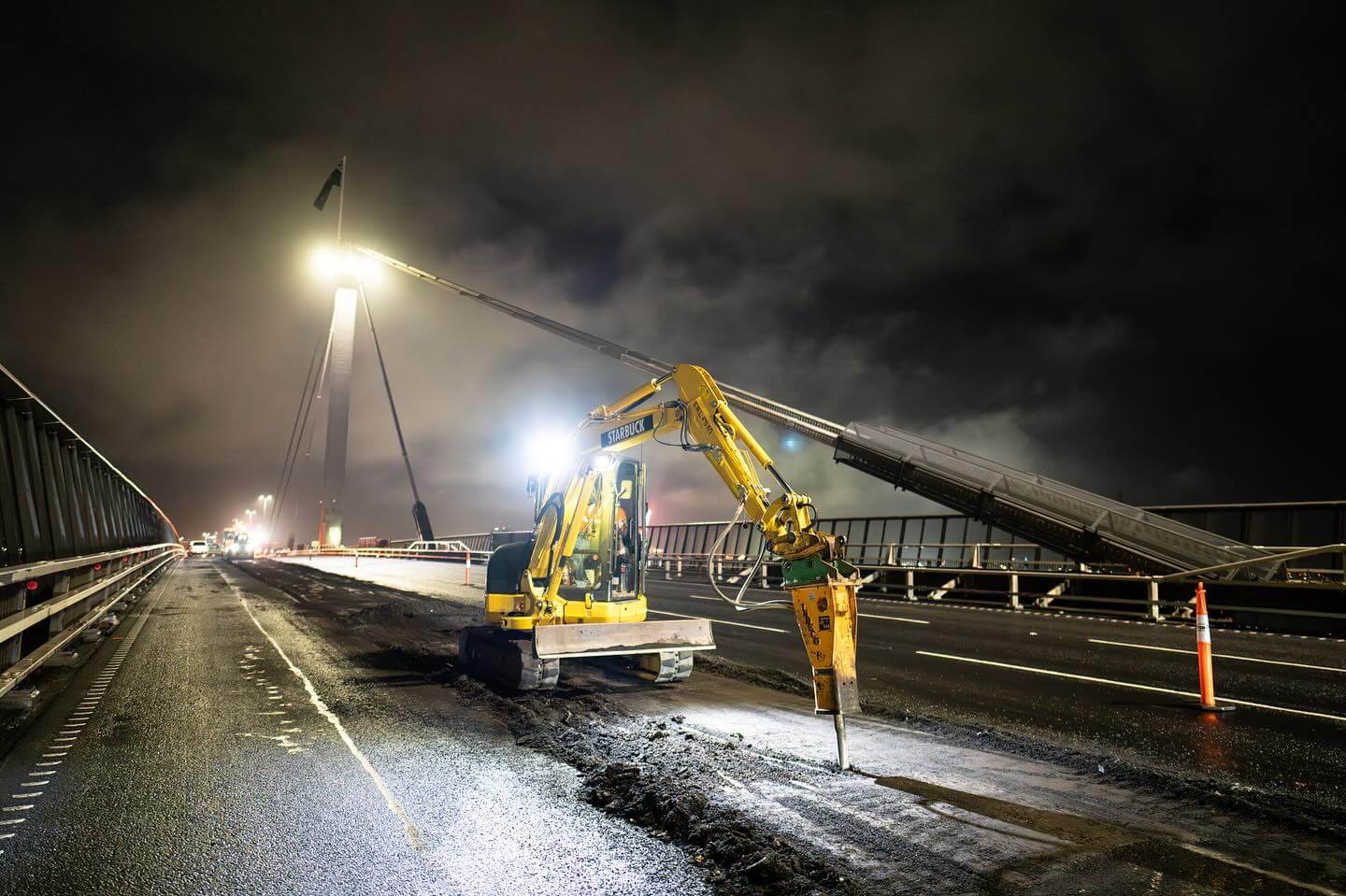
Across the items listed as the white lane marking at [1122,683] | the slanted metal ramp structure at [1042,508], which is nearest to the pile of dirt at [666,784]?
the white lane marking at [1122,683]

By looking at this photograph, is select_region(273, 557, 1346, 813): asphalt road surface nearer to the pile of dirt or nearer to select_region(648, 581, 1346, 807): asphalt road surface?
select_region(648, 581, 1346, 807): asphalt road surface

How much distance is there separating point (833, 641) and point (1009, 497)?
18.8 metres

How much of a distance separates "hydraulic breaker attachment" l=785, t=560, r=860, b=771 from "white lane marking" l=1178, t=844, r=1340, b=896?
6.69 ft

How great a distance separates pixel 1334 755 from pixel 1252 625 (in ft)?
36.7

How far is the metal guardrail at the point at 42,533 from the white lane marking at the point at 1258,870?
8.45m

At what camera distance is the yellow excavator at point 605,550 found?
24.6ft

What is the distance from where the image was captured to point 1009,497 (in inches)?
869

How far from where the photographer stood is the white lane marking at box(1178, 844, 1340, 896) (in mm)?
3759

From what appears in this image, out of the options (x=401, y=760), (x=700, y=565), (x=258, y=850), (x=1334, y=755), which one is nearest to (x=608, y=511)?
(x=401, y=760)

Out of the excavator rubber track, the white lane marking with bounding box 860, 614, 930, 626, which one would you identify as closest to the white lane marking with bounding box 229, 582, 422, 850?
the excavator rubber track

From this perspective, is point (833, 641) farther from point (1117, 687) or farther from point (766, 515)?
point (1117, 687)

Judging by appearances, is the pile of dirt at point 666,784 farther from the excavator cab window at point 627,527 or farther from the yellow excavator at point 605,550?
the excavator cab window at point 627,527

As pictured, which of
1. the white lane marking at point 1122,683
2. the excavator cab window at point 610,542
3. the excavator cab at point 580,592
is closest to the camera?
the white lane marking at point 1122,683

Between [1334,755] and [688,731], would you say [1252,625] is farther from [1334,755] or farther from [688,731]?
[688,731]
